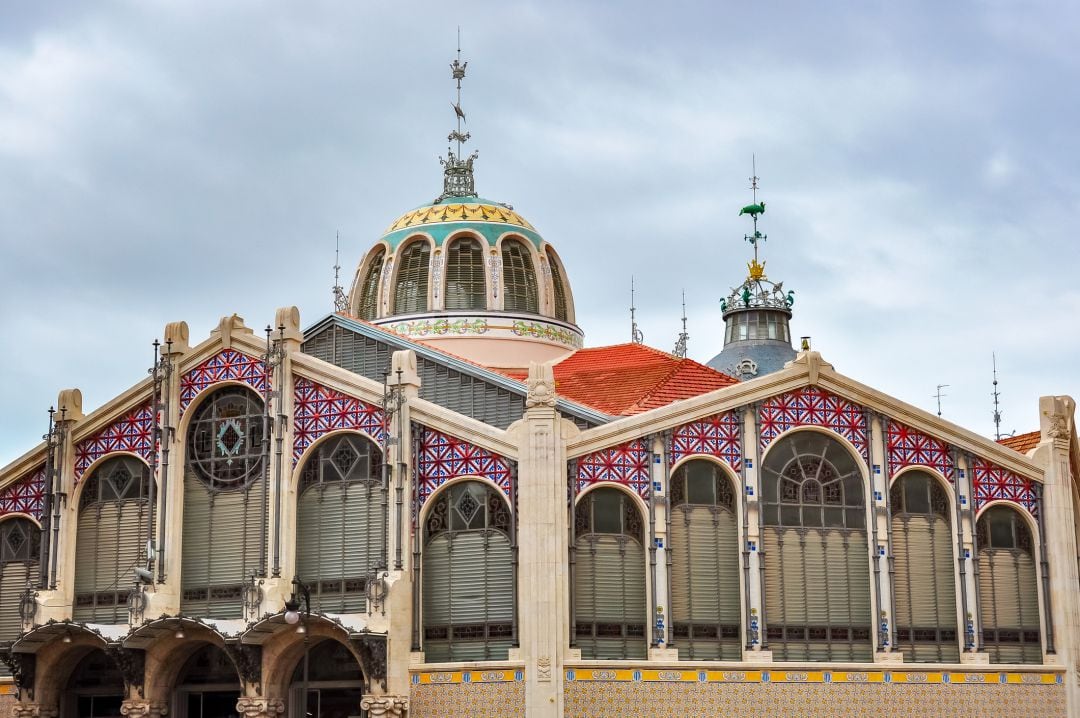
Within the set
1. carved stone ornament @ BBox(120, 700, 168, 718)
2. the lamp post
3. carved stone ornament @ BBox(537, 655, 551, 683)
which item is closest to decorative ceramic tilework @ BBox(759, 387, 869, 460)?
carved stone ornament @ BBox(537, 655, 551, 683)

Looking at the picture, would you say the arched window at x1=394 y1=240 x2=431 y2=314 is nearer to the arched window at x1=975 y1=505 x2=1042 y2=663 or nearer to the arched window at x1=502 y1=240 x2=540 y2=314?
the arched window at x1=502 y1=240 x2=540 y2=314

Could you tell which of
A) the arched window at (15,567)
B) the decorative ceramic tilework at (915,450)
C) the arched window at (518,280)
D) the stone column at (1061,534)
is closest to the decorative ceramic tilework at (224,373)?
the arched window at (15,567)

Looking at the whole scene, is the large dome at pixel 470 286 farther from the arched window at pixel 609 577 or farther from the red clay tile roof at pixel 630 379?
the arched window at pixel 609 577

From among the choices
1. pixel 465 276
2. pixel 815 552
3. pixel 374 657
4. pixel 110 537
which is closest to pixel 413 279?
pixel 465 276

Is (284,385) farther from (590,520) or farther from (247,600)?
(590,520)

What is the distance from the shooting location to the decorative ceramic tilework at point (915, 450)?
47.0 meters

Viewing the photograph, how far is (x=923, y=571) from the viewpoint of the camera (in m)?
46.7

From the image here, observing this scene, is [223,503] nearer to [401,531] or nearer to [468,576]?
[401,531]

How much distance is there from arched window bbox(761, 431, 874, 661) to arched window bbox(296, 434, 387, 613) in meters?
10.4

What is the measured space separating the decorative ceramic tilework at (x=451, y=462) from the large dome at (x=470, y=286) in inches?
355

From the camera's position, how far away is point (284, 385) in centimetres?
4759

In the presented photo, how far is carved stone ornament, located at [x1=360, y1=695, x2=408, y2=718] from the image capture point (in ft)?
143

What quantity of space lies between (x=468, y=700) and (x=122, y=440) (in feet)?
43.9

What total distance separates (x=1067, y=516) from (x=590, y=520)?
13.7m
